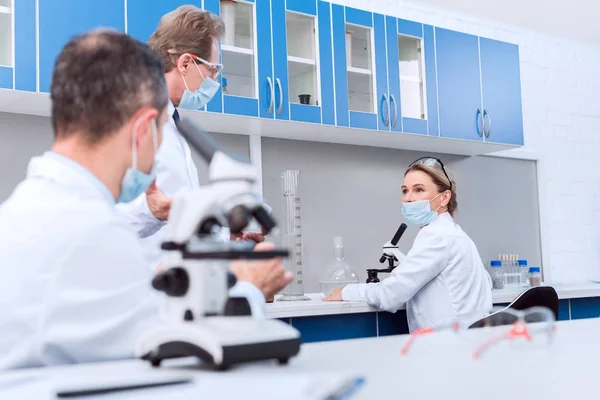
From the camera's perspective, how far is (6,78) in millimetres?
2449

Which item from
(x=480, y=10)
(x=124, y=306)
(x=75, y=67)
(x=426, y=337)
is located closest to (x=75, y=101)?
(x=75, y=67)

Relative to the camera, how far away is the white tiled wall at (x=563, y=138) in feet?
15.0

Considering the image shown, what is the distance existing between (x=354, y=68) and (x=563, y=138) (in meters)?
1.98

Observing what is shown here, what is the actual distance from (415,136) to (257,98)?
0.99 m

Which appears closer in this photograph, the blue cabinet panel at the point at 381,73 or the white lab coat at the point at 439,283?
the white lab coat at the point at 439,283

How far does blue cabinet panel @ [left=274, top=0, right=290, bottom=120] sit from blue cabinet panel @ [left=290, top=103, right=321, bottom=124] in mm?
35

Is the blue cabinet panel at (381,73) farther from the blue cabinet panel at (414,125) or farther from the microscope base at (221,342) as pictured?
the microscope base at (221,342)

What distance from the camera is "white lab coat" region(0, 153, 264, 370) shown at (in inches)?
37.7

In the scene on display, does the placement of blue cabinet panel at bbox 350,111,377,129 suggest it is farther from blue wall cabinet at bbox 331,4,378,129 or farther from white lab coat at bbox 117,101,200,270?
white lab coat at bbox 117,101,200,270

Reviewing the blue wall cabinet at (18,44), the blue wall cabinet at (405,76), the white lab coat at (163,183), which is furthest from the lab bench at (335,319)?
the blue wall cabinet at (18,44)

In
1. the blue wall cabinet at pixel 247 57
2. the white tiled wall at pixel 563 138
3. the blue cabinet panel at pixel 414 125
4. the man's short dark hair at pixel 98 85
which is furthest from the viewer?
the white tiled wall at pixel 563 138

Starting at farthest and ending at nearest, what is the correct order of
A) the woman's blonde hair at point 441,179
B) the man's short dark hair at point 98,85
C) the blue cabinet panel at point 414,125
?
1. the blue cabinet panel at point 414,125
2. the woman's blonde hair at point 441,179
3. the man's short dark hair at point 98,85

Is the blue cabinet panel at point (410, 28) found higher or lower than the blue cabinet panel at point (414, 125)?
higher

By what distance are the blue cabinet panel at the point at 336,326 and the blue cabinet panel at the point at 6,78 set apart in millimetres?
1302
